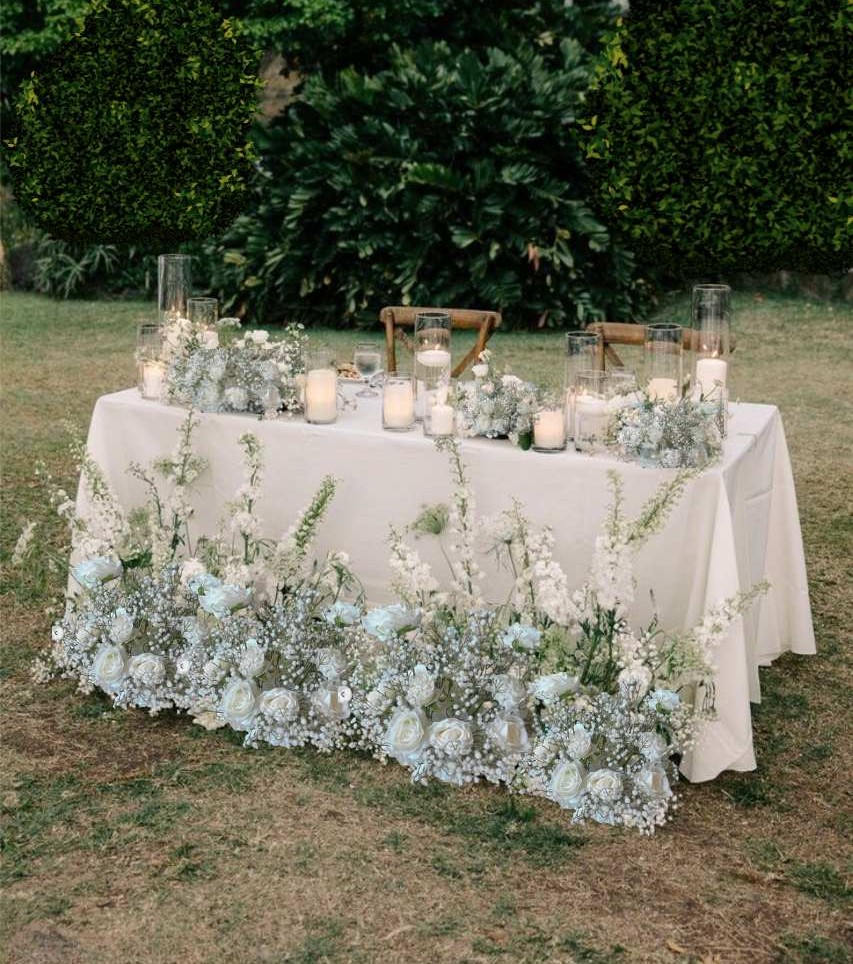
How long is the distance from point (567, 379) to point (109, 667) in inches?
63.9

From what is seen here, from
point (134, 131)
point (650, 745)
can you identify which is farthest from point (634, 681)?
point (134, 131)

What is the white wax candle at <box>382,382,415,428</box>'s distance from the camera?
3.92 m

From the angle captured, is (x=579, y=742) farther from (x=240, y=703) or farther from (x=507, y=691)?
(x=240, y=703)

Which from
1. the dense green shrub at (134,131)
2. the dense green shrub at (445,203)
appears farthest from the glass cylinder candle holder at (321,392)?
the dense green shrub at (134,131)

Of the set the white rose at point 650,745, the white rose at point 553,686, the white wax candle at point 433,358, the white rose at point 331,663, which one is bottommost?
the white rose at point 650,745

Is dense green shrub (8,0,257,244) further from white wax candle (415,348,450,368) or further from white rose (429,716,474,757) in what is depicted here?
white rose (429,716,474,757)

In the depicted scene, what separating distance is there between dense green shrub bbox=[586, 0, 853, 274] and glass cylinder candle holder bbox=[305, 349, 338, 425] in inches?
241

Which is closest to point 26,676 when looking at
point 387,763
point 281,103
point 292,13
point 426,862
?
point 387,763

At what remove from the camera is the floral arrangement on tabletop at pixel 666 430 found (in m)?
3.53

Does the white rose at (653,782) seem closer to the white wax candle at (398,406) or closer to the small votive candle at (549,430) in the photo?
the small votive candle at (549,430)

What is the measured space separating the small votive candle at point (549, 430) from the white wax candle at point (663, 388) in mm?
270

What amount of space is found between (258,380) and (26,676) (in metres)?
1.24

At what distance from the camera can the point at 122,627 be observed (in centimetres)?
399

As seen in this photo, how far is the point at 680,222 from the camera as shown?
9.91 m
